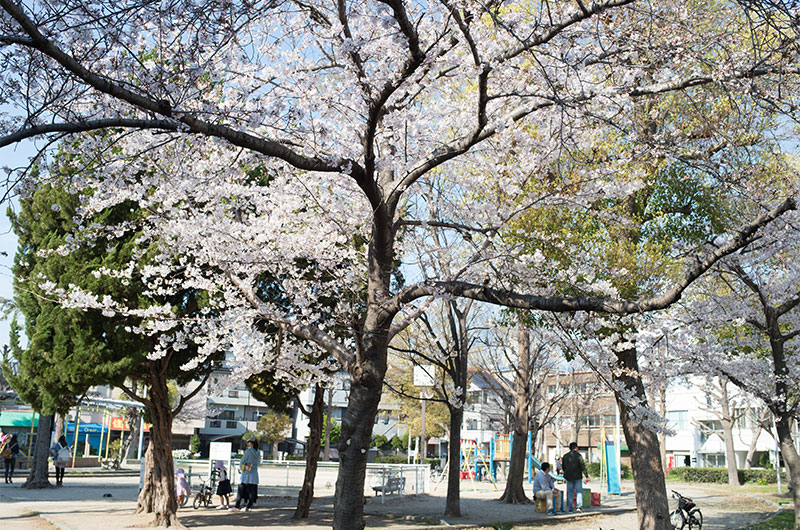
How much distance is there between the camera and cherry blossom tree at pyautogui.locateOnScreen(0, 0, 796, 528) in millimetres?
4891

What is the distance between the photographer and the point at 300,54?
26.7ft

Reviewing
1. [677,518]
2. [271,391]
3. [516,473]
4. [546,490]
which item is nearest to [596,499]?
[516,473]

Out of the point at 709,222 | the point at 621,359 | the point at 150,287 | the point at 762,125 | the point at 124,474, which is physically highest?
the point at 762,125

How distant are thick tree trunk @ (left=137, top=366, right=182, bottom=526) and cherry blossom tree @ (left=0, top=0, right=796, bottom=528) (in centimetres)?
199

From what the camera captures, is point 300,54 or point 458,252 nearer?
point 300,54

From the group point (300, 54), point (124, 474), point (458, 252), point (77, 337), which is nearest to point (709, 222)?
point (458, 252)

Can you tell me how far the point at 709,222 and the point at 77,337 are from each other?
435 inches

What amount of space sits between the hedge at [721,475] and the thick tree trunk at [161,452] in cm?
3263

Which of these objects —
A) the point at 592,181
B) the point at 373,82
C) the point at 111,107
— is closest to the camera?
the point at 111,107

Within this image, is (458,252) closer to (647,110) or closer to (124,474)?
(647,110)

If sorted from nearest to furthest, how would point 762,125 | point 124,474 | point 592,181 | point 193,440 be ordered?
point 592,181, point 762,125, point 124,474, point 193,440

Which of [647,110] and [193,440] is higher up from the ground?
[647,110]

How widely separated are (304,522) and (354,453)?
692 centimetres

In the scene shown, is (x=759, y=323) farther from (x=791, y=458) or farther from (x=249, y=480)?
(x=249, y=480)
